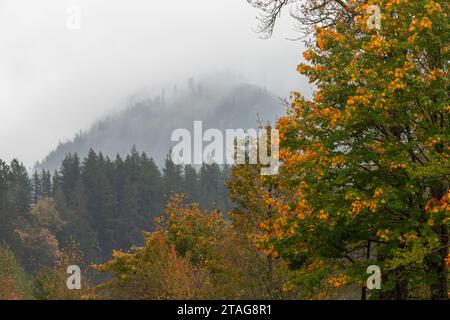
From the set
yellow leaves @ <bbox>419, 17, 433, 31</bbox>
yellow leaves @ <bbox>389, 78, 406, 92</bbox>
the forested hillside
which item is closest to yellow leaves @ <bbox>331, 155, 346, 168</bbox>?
yellow leaves @ <bbox>389, 78, 406, 92</bbox>

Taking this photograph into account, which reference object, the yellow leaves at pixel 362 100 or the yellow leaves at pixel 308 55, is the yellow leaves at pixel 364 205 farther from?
the yellow leaves at pixel 308 55

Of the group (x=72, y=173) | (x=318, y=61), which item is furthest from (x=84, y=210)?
(x=318, y=61)

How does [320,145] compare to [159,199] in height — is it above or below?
below

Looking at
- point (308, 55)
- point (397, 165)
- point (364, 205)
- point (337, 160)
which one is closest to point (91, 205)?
point (308, 55)

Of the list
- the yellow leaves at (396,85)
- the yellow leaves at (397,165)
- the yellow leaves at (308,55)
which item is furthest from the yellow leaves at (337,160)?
the yellow leaves at (308,55)

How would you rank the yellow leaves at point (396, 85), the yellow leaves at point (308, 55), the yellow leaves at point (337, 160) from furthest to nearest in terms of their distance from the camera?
the yellow leaves at point (308, 55) → the yellow leaves at point (337, 160) → the yellow leaves at point (396, 85)

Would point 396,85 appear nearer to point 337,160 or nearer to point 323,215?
point 337,160

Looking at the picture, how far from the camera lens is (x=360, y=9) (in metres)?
17.2

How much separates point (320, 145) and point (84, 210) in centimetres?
10950

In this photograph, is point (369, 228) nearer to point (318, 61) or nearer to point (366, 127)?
point (366, 127)

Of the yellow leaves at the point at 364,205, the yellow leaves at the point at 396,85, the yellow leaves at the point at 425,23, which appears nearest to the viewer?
the yellow leaves at the point at 396,85

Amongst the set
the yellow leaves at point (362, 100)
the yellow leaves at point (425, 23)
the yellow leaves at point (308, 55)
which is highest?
the yellow leaves at point (308, 55)

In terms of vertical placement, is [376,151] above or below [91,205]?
below

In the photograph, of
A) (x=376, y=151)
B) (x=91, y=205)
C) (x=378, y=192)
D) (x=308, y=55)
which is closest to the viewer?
(x=378, y=192)
